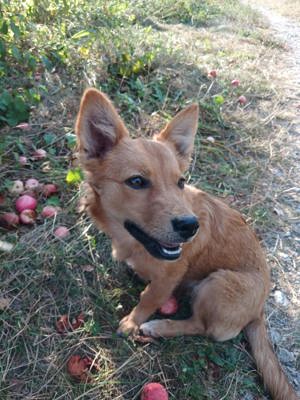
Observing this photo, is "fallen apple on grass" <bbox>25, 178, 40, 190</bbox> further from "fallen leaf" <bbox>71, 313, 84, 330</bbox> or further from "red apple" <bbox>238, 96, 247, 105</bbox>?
"red apple" <bbox>238, 96, 247, 105</bbox>

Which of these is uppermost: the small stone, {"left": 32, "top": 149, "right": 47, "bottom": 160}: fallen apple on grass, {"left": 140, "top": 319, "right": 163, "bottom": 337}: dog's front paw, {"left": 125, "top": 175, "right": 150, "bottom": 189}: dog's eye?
{"left": 125, "top": 175, "right": 150, "bottom": 189}: dog's eye

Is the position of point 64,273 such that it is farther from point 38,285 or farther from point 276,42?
point 276,42

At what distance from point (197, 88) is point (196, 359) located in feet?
13.0

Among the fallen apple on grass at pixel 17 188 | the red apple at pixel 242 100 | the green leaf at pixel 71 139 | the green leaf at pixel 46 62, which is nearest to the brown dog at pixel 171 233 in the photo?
the fallen apple on grass at pixel 17 188

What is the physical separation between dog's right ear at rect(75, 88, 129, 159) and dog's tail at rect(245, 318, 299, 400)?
5.69 feet

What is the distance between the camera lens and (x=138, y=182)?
2719mm

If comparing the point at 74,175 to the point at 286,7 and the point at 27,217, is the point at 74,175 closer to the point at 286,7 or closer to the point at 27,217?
the point at 27,217

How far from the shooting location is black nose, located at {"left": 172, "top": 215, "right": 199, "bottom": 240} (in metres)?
2.48

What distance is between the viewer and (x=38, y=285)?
302 cm

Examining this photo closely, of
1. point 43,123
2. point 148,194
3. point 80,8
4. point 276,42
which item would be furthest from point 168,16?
point 148,194

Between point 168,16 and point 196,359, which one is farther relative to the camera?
point 168,16

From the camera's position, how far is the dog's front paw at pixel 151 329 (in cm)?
300

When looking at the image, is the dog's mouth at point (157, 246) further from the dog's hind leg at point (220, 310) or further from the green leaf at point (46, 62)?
the green leaf at point (46, 62)

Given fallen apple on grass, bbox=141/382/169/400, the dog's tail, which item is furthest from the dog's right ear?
the dog's tail
